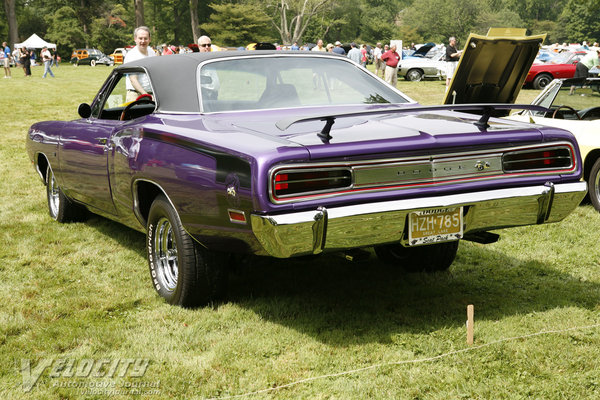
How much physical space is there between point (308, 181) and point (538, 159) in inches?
55.8

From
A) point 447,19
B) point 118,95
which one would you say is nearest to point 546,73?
point 118,95

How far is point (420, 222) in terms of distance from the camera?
11.9 feet

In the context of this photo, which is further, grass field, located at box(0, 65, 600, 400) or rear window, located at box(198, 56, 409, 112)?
rear window, located at box(198, 56, 409, 112)

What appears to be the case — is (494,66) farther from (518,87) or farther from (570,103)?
(570,103)

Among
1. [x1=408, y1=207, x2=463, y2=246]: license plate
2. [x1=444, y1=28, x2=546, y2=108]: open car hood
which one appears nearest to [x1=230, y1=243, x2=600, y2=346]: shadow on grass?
[x1=408, y1=207, x2=463, y2=246]: license plate

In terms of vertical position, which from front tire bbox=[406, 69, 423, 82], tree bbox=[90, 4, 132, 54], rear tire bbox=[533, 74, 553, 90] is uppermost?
rear tire bbox=[533, 74, 553, 90]

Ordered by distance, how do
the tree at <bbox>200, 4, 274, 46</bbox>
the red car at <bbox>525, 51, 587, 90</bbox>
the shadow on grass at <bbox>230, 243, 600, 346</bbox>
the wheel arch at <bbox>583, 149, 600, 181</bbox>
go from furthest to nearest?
1. the tree at <bbox>200, 4, 274, 46</bbox>
2. the red car at <bbox>525, 51, 587, 90</bbox>
3. the wheel arch at <bbox>583, 149, 600, 181</bbox>
4. the shadow on grass at <bbox>230, 243, 600, 346</bbox>

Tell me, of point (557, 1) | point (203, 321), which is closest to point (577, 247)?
point (203, 321)

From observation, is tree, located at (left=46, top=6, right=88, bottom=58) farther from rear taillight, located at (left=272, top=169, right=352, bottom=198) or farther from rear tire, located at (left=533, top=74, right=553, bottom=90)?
rear taillight, located at (left=272, top=169, right=352, bottom=198)

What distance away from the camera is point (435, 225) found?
3.68 m

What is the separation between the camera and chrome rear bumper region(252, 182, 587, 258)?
3.31m

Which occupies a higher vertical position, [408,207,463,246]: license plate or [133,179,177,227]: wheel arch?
[408,207,463,246]: license plate

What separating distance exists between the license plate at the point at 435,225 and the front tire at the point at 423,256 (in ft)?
3.55

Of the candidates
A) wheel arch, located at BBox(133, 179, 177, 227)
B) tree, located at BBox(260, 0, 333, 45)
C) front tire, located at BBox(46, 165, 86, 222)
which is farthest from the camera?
tree, located at BBox(260, 0, 333, 45)
